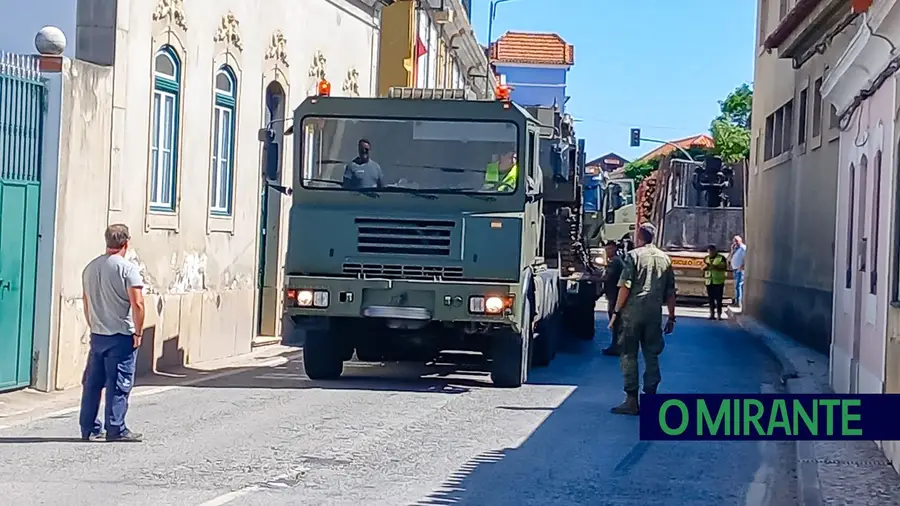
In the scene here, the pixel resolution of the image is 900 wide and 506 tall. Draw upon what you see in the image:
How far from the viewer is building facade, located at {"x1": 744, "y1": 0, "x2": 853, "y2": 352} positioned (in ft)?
66.6

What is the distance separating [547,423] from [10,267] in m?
5.15

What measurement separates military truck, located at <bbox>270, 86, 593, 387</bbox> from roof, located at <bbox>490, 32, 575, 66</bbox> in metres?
61.0

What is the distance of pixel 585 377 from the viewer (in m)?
16.2

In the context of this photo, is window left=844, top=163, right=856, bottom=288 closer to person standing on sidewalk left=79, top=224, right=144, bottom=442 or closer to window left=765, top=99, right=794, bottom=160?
person standing on sidewalk left=79, top=224, right=144, bottom=442

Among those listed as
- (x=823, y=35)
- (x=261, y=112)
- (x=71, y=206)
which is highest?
(x=823, y=35)

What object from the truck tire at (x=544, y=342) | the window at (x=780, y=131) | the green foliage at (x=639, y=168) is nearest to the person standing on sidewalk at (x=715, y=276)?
the window at (x=780, y=131)

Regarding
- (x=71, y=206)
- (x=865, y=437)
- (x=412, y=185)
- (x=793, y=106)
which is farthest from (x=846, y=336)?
(x=793, y=106)

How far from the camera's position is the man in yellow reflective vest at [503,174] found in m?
14.0

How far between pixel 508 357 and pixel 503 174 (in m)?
1.92

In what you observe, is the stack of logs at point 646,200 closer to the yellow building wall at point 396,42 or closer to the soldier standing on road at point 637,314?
the yellow building wall at point 396,42

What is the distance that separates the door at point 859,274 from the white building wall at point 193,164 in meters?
7.50

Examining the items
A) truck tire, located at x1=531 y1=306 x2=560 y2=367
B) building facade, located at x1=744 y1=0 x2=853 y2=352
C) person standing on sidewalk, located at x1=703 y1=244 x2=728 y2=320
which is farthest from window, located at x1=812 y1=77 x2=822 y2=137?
truck tire, located at x1=531 y1=306 x2=560 y2=367

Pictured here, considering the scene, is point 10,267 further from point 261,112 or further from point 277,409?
point 261,112

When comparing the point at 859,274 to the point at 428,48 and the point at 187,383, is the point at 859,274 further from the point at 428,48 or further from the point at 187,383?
the point at 428,48
